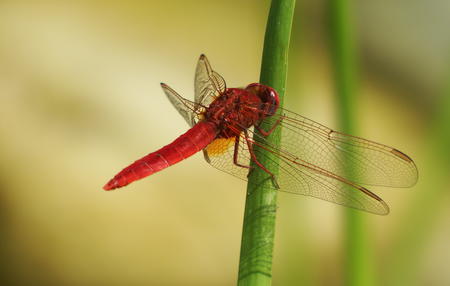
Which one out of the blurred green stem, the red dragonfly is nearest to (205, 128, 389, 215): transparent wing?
the red dragonfly

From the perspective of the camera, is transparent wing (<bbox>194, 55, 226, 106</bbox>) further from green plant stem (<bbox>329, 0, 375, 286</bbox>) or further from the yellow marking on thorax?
green plant stem (<bbox>329, 0, 375, 286</bbox>)

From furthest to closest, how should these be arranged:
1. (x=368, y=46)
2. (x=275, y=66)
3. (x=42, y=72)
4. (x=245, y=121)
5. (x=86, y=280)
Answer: (x=368, y=46) → (x=42, y=72) → (x=86, y=280) → (x=245, y=121) → (x=275, y=66)

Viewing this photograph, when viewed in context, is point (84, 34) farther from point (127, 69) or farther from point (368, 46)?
point (368, 46)

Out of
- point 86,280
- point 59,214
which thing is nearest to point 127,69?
point 59,214

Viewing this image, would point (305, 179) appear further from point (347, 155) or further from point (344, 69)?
point (344, 69)

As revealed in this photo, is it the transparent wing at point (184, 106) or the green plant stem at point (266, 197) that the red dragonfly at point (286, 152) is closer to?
the transparent wing at point (184, 106)

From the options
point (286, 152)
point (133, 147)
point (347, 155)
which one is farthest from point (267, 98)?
point (133, 147)

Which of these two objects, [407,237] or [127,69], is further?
[127,69]

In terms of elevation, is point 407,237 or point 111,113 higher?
point 111,113
